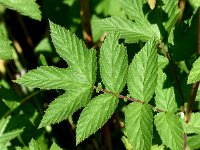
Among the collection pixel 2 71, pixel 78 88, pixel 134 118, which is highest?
pixel 78 88

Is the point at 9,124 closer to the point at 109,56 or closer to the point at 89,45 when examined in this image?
the point at 89,45

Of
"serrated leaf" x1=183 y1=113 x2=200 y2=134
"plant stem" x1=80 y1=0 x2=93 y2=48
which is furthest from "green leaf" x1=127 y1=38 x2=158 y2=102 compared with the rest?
"plant stem" x1=80 y1=0 x2=93 y2=48

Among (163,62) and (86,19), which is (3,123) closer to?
(86,19)

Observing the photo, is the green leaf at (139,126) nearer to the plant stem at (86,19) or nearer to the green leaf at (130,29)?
the green leaf at (130,29)

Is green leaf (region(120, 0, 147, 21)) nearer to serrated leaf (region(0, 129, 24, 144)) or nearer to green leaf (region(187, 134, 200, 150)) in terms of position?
green leaf (region(187, 134, 200, 150))

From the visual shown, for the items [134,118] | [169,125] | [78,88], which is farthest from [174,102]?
[78,88]

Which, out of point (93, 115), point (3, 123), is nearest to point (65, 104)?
point (93, 115)
